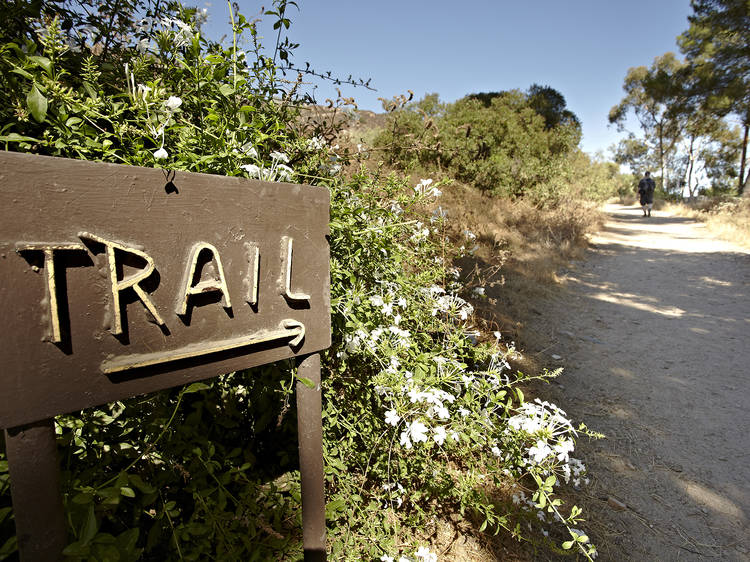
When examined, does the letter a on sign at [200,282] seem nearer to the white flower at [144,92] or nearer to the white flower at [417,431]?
the white flower at [144,92]

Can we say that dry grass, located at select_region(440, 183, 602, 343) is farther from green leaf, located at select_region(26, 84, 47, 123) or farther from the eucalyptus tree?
the eucalyptus tree

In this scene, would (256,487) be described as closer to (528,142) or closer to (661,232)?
(528,142)

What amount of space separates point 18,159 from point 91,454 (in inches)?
43.7

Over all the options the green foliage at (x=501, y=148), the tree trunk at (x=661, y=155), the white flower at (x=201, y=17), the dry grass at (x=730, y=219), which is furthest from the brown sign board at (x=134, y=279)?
the tree trunk at (x=661, y=155)

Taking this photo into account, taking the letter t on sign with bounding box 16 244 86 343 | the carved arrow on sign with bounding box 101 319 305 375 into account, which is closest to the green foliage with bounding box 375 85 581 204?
the carved arrow on sign with bounding box 101 319 305 375

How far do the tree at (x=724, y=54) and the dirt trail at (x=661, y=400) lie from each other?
→ 35.0ft

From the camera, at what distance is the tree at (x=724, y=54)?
478 inches

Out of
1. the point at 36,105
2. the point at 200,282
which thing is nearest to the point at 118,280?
the point at 200,282

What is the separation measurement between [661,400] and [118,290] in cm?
406

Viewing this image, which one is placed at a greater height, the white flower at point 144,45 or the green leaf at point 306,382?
the white flower at point 144,45

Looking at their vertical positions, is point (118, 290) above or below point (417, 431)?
above

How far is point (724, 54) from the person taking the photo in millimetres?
12836

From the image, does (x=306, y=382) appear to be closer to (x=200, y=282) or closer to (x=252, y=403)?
(x=200, y=282)

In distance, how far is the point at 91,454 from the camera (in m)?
1.33
